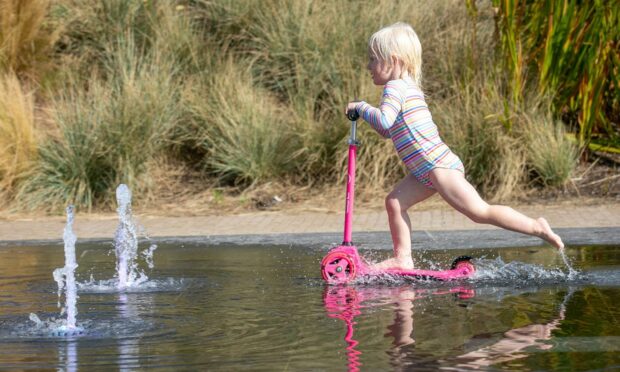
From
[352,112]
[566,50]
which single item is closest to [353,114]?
[352,112]

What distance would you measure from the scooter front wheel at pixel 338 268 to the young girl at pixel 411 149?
26cm

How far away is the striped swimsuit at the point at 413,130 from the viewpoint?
741 cm

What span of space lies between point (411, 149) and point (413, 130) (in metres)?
0.13

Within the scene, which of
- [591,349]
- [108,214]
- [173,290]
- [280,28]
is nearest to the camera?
[591,349]

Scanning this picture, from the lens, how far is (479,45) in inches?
570

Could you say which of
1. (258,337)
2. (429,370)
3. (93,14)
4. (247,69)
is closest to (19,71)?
(93,14)

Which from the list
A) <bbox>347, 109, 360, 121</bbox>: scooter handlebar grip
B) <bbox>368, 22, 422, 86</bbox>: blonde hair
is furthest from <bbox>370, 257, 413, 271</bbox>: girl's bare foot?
<bbox>368, 22, 422, 86</bbox>: blonde hair

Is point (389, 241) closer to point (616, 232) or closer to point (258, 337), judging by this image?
point (616, 232)

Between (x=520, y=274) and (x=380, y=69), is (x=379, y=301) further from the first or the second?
(x=380, y=69)

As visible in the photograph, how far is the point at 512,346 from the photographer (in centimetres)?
524

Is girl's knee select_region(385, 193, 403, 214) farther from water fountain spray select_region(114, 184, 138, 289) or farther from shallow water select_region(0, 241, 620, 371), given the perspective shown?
water fountain spray select_region(114, 184, 138, 289)

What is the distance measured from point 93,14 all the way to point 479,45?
565cm

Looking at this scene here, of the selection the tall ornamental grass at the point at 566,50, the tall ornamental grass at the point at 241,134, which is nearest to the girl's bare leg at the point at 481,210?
the tall ornamental grass at the point at 566,50

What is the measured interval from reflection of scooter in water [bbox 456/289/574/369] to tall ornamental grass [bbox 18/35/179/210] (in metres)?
7.90
